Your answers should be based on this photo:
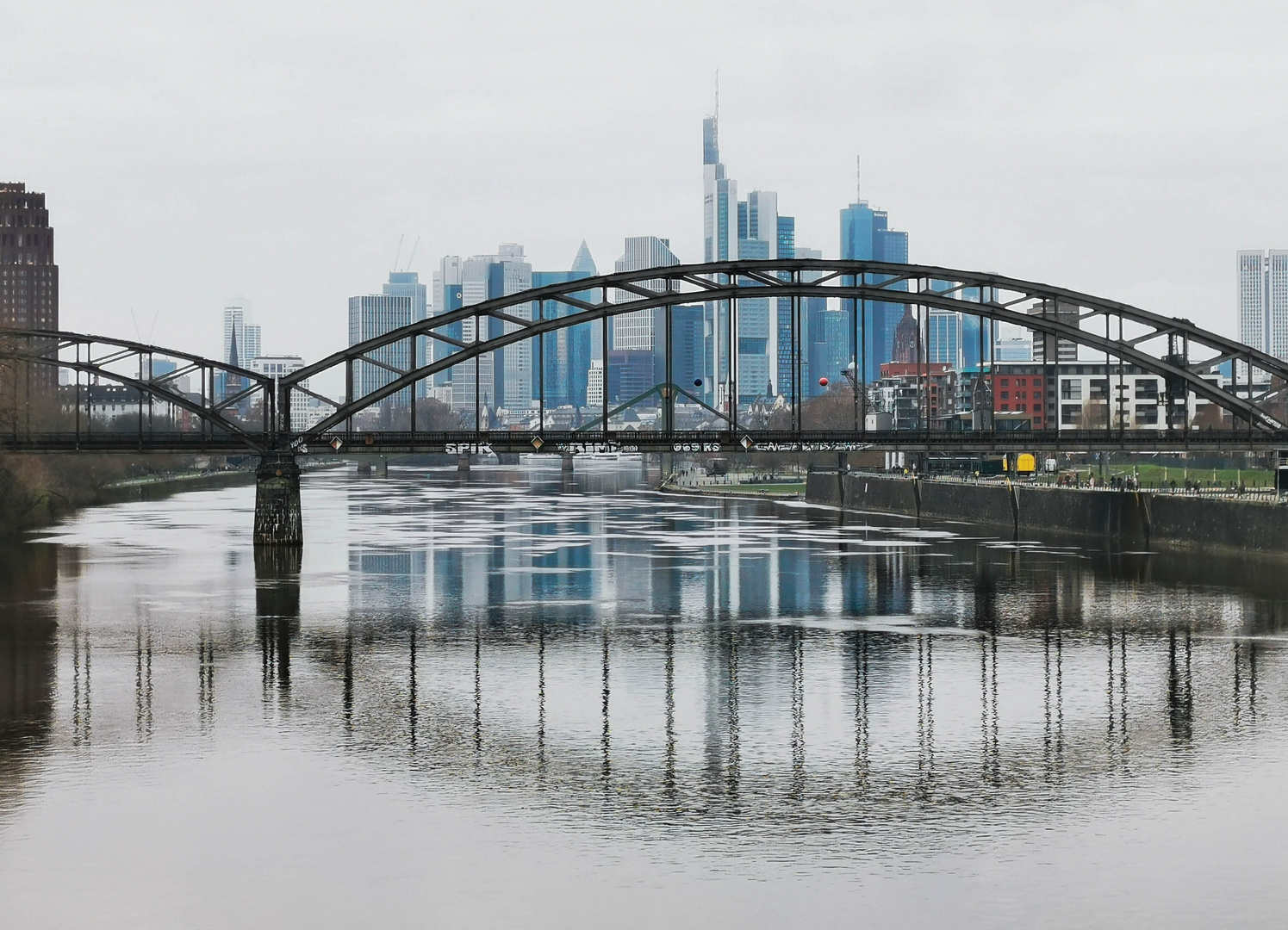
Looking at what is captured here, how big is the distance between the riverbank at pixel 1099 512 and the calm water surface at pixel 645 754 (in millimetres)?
12930

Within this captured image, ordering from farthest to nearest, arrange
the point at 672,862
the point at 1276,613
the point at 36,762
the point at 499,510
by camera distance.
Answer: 1. the point at 499,510
2. the point at 1276,613
3. the point at 36,762
4. the point at 672,862

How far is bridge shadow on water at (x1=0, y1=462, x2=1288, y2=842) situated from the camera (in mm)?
26750

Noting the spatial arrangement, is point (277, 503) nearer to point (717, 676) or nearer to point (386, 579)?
point (386, 579)

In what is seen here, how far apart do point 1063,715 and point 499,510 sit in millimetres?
96722

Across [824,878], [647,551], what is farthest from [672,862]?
[647,551]

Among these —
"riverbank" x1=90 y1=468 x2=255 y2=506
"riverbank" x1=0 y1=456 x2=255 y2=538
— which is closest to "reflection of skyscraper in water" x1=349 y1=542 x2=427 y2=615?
"riverbank" x1=0 y1=456 x2=255 y2=538

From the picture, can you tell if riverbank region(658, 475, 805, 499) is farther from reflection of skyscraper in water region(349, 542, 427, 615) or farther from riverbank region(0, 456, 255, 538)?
reflection of skyscraper in water region(349, 542, 427, 615)

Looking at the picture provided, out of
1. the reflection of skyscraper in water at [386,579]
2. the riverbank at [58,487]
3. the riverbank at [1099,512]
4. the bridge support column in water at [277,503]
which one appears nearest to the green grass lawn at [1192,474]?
the riverbank at [1099,512]

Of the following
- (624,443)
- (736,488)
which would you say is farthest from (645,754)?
(736,488)

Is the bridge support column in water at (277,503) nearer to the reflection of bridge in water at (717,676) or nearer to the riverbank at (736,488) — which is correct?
the reflection of bridge in water at (717,676)

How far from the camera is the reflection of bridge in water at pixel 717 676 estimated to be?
27438 mm

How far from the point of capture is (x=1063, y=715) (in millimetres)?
32344

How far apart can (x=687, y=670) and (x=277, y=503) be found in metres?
→ 51.2

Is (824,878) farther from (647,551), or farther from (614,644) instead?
(647,551)
